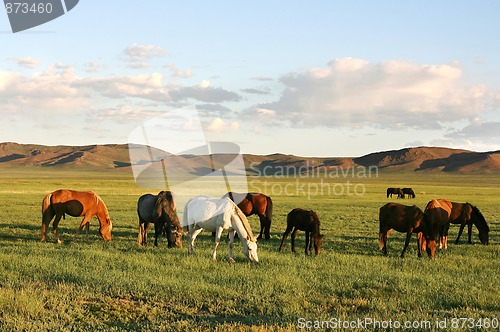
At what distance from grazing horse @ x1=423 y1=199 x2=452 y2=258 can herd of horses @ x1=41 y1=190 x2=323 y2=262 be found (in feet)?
11.1

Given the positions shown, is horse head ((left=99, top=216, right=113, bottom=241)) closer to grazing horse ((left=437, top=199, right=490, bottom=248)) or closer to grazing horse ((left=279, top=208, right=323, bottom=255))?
grazing horse ((left=279, top=208, right=323, bottom=255))

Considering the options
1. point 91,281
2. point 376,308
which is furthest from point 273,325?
point 91,281

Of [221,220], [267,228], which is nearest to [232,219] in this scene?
[221,220]

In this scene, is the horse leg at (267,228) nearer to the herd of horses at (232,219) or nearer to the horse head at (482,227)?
the herd of horses at (232,219)

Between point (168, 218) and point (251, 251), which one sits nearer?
point (251, 251)

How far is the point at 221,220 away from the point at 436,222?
7.22 m

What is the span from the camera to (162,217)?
50.5ft

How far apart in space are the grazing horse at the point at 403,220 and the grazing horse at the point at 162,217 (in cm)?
667

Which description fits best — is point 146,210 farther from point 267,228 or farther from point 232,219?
point 267,228

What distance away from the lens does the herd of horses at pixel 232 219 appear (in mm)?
13227

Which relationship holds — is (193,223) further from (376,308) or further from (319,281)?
(376,308)

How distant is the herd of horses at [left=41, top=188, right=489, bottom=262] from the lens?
521 inches

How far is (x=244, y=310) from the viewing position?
8.35 metres

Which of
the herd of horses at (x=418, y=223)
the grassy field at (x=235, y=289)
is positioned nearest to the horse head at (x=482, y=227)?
the herd of horses at (x=418, y=223)
